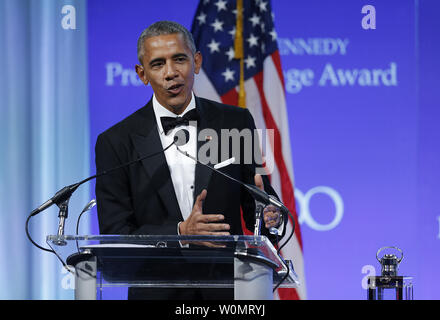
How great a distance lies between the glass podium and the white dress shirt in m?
0.84

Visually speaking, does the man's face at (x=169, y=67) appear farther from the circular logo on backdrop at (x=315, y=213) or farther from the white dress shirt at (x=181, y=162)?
the circular logo on backdrop at (x=315, y=213)

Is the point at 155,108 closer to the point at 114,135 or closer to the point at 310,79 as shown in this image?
the point at 114,135

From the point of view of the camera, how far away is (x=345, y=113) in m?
4.82

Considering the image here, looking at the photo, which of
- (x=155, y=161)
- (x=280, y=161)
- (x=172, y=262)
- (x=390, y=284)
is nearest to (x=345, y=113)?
(x=280, y=161)

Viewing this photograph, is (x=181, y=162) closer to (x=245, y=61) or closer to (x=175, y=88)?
(x=175, y=88)

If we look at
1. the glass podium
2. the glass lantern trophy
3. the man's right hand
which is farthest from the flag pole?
the glass podium

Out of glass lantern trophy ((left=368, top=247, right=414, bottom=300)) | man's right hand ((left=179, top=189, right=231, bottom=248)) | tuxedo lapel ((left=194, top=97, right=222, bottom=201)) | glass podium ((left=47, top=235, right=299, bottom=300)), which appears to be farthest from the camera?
tuxedo lapel ((left=194, top=97, right=222, bottom=201))

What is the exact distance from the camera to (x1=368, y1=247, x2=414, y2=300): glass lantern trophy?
258 cm

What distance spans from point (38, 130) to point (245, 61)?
4.72ft

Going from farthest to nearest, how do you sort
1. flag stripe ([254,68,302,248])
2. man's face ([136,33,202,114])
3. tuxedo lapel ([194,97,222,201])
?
flag stripe ([254,68,302,248]) < man's face ([136,33,202,114]) < tuxedo lapel ([194,97,222,201])

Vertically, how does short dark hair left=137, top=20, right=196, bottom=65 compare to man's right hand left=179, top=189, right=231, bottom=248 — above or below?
above

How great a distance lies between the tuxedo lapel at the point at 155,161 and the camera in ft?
9.18

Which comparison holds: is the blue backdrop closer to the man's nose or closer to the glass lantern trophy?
the man's nose

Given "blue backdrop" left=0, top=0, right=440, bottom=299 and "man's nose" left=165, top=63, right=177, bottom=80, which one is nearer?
"man's nose" left=165, top=63, right=177, bottom=80
